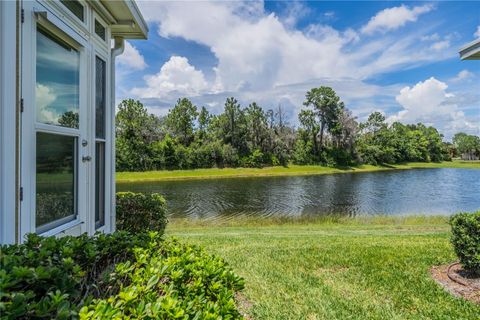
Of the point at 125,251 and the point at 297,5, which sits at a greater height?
the point at 297,5

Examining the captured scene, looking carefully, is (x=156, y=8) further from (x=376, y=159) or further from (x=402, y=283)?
(x=376, y=159)

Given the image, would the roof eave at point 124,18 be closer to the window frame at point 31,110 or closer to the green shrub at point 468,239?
the window frame at point 31,110

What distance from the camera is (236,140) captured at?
38.3m

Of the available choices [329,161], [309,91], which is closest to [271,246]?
[329,161]

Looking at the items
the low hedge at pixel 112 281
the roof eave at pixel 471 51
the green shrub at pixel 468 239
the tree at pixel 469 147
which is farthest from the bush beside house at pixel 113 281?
the tree at pixel 469 147

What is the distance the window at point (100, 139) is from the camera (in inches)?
138

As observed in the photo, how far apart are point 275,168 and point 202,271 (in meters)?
35.0

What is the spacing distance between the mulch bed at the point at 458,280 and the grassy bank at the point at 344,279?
0.14m

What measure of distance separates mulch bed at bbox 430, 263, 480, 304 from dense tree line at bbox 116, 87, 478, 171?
30.5 meters

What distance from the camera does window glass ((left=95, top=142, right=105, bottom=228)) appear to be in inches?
143

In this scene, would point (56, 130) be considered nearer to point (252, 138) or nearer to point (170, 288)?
point (170, 288)

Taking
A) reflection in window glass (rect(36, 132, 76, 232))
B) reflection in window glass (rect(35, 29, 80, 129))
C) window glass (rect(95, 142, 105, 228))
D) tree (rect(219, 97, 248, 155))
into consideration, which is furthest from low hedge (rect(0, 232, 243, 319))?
tree (rect(219, 97, 248, 155))

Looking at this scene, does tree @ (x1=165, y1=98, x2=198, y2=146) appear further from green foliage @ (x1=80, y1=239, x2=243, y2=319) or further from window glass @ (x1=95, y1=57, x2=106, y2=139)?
green foliage @ (x1=80, y1=239, x2=243, y2=319)

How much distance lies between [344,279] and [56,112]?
3570 mm
